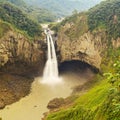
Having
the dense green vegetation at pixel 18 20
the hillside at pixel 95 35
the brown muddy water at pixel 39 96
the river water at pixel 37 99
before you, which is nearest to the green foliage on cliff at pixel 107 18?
the hillside at pixel 95 35

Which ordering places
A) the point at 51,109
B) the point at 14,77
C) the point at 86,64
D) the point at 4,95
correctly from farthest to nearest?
the point at 86,64, the point at 14,77, the point at 4,95, the point at 51,109

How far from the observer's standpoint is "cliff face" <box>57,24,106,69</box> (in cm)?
6119

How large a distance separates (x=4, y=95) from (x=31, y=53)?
12.8 meters

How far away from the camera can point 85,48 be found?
62312mm

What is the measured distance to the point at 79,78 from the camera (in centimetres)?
6091

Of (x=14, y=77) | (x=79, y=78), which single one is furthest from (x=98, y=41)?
(x=14, y=77)

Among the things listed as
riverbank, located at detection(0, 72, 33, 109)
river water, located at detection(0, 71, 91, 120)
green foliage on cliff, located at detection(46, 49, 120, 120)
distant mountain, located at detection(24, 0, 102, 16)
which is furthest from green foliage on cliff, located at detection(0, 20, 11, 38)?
distant mountain, located at detection(24, 0, 102, 16)

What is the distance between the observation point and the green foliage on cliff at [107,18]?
61.9m

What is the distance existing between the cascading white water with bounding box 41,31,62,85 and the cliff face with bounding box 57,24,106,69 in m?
1.58

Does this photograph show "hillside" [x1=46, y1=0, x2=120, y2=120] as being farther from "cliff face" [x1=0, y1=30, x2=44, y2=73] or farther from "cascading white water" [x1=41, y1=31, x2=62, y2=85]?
"cliff face" [x1=0, y1=30, x2=44, y2=73]

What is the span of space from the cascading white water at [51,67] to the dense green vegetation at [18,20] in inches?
130

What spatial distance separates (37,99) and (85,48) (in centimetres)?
1575

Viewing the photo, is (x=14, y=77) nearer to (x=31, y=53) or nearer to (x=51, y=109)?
(x=31, y=53)

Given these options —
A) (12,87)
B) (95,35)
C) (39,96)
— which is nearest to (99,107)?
(39,96)
